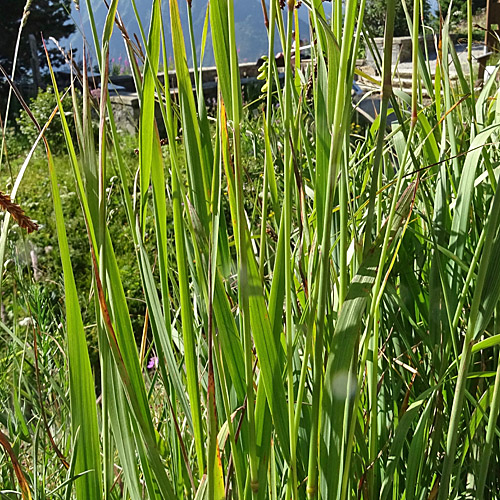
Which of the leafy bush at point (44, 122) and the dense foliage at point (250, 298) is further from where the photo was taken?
the leafy bush at point (44, 122)

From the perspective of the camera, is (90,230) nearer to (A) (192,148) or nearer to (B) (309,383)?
(A) (192,148)

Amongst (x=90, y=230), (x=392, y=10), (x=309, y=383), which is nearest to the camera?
(x=392, y=10)

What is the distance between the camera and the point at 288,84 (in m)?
0.42

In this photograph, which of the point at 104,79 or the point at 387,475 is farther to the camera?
the point at 387,475

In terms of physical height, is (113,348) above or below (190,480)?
above

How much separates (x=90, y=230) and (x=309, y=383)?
0.31 metres

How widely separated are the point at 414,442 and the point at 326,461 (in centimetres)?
11

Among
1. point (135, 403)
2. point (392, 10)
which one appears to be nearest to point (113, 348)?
point (135, 403)

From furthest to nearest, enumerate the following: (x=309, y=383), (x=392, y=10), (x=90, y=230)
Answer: (x=309, y=383)
(x=90, y=230)
(x=392, y=10)

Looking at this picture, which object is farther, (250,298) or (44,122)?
(44,122)

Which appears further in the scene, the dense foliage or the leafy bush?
the leafy bush

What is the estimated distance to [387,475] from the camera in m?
0.56

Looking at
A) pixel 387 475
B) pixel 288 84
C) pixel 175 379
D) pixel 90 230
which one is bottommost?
pixel 387 475

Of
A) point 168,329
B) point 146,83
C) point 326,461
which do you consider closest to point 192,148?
point 146,83
